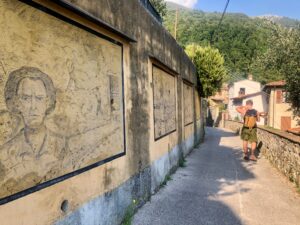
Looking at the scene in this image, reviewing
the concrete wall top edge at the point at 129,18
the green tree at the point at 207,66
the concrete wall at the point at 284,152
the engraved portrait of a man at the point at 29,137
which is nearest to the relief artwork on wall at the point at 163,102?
the concrete wall top edge at the point at 129,18

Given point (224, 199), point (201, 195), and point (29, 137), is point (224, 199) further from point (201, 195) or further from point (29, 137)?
point (29, 137)

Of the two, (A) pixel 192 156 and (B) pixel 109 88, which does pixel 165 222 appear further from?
(A) pixel 192 156

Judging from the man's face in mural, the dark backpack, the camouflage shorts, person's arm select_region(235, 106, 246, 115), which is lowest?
the camouflage shorts

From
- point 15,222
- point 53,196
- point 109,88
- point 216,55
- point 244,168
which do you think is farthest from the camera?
point 216,55

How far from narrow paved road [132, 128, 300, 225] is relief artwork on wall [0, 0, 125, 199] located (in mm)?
1846

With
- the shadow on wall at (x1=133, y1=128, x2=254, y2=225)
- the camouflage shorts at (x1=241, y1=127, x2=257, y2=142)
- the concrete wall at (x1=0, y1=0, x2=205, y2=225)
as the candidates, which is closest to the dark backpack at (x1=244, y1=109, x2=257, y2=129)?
the camouflage shorts at (x1=241, y1=127, x2=257, y2=142)

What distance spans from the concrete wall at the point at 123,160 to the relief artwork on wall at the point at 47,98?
0.09m

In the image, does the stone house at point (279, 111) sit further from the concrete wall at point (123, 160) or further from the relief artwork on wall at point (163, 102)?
the concrete wall at point (123, 160)

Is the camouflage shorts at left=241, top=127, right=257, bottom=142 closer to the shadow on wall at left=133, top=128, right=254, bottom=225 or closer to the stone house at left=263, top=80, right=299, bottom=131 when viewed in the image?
the shadow on wall at left=133, top=128, right=254, bottom=225

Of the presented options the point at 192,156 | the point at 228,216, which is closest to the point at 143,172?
the point at 228,216

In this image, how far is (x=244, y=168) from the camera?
9.38m

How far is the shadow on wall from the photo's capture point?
488 cm

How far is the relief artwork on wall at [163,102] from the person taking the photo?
256 inches

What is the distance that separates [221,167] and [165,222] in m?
5.12
